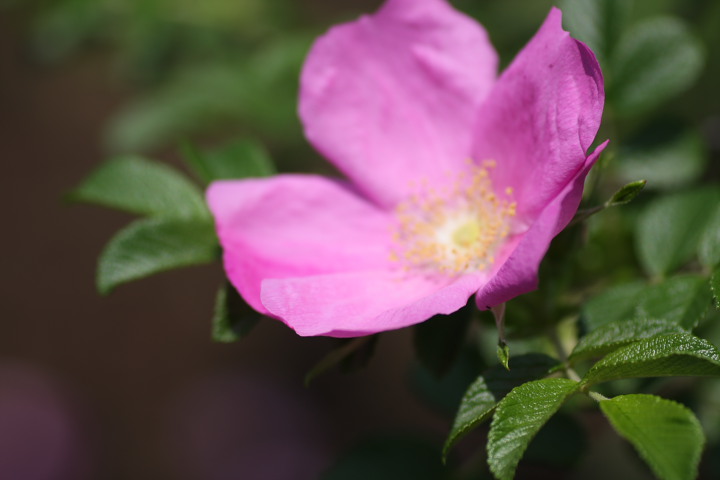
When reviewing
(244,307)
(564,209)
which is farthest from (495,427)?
(244,307)

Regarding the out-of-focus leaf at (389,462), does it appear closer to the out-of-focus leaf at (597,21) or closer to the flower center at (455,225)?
the flower center at (455,225)

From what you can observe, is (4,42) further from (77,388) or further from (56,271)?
(77,388)

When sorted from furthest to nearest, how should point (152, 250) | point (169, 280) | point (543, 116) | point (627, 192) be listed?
→ 1. point (169, 280)
2. point (152, 250)
3. point (543, 116)
4. point (627, 192)

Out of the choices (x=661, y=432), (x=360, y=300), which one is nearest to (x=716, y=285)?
(x=661, y=432)

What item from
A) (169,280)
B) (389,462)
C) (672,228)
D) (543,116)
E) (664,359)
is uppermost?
(543,116)

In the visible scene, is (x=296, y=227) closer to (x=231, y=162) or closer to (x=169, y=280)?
(x=231, y=162)

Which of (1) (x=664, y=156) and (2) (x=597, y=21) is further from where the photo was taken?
(1) (x=664, y=156)

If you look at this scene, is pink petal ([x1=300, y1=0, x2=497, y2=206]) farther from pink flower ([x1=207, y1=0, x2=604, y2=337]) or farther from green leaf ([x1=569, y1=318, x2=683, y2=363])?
green leaf ([x1=569, y1=318, x2=683, y2=363])
